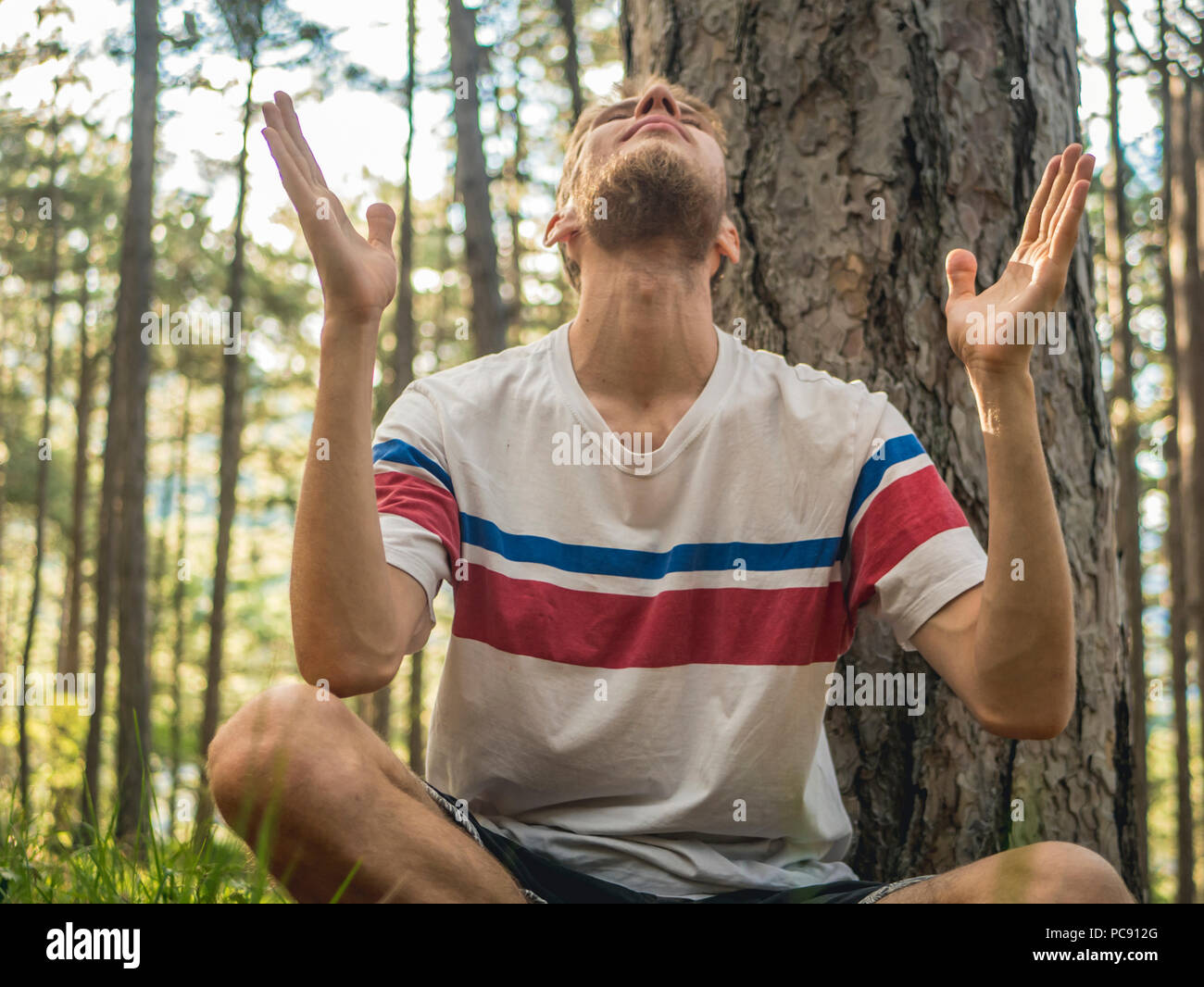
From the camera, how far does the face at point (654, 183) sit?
244cm

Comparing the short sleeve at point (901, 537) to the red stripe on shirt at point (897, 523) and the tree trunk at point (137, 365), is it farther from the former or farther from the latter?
the tree trunk at point (137, 365)

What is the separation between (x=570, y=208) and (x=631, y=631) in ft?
4.01

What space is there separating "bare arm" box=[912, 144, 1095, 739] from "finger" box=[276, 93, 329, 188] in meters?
1.29

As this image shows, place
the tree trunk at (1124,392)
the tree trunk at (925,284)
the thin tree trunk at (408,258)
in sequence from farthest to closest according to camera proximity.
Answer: the thin tree trunk at (408,258) < the tree trunk at (1124,392) < the tree trunk at (925,284)

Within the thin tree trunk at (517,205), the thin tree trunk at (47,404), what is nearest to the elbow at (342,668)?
the thin tree trunk at (517,205)

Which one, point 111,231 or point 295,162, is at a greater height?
point 111,231

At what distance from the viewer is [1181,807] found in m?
8.11

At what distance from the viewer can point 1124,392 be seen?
977 cm

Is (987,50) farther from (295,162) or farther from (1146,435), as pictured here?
(1146,435)

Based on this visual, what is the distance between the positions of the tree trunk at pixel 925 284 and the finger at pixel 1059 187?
0.83 m

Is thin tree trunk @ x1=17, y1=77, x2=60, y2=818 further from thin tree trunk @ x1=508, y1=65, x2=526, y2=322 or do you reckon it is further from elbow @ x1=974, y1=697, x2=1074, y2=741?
elbow @ x1=974, y1=697, x2=1074, y2=741

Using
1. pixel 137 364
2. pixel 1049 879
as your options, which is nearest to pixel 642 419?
pixel 1049 879

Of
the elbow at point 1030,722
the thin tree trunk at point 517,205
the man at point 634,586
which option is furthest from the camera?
the thin tree trunk at point 517,205
